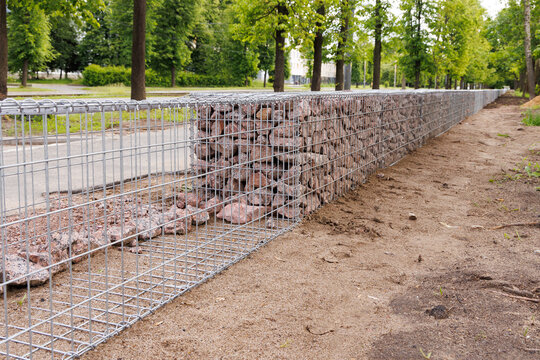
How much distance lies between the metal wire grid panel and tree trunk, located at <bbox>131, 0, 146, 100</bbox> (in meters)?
4.80

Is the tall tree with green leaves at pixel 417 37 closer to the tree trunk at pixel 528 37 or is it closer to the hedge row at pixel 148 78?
the tree trunk at pixel 528 37

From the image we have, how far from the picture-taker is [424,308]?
3639 mm

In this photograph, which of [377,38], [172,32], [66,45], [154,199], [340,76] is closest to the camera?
[154,199]

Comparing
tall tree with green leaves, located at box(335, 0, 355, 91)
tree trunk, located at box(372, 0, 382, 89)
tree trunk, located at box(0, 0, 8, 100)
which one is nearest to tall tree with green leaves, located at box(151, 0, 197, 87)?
tree trunk, located at box(372, 0, 382, 89)

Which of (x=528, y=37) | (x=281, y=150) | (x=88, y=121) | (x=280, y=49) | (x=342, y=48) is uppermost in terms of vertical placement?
(x=528, y=37)

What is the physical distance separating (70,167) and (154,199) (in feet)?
11.3

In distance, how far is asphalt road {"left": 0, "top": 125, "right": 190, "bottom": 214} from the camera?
3.10 m

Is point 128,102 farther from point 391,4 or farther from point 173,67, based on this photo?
point 173,67

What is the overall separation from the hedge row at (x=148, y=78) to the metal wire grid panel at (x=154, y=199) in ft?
107

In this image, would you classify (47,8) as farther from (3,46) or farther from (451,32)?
(451,32)

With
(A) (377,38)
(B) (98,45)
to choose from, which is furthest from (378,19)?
(B) (98,45)

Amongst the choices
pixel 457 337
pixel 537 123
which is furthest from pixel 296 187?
pixel 537 123

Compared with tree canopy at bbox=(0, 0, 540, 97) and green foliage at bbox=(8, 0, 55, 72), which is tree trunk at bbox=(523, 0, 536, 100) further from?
green foliage at bbox=(8, 0, 55, 72)

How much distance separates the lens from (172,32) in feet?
136
